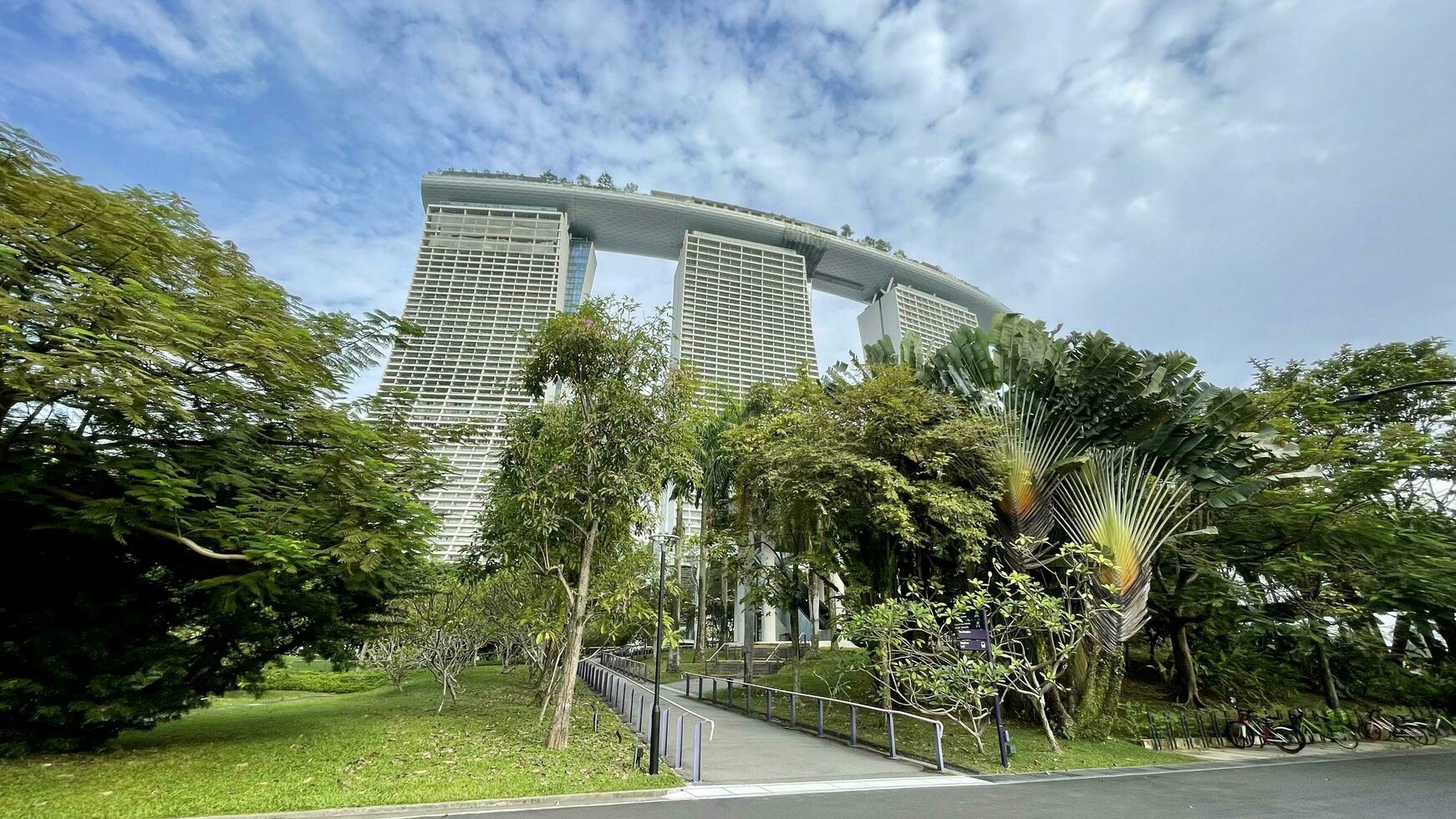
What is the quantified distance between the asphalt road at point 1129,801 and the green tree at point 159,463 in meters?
5.93

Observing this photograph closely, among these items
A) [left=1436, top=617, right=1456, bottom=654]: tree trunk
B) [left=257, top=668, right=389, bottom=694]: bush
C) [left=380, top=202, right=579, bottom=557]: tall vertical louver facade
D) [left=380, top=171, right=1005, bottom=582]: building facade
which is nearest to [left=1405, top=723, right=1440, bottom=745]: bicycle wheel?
[left=1436, top=617, right=1456, bottom=654]: tree trunk

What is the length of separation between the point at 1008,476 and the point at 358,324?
13.8m

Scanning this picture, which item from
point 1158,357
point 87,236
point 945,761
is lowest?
point 945,761

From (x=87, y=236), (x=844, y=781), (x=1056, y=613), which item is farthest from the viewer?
(x=1056, y=613)

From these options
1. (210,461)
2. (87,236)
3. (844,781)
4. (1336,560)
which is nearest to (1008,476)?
(844,781)

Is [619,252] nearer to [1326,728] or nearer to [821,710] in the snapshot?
[821,710]

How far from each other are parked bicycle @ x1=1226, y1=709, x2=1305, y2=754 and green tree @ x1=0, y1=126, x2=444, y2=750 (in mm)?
18265

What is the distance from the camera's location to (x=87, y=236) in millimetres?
7379

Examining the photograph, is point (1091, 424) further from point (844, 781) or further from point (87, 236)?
point (87, 236)

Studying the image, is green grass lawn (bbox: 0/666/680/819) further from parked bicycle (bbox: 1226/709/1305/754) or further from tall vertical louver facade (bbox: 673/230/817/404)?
tall vertical louver facade (bbox: 673/230/817/404)

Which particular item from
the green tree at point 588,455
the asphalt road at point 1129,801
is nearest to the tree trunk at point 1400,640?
the asphalt road at point 1129,801

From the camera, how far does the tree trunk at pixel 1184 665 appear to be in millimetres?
16812

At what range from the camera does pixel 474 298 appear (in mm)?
48156

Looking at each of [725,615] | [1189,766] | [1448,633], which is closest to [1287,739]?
[1189,766]
